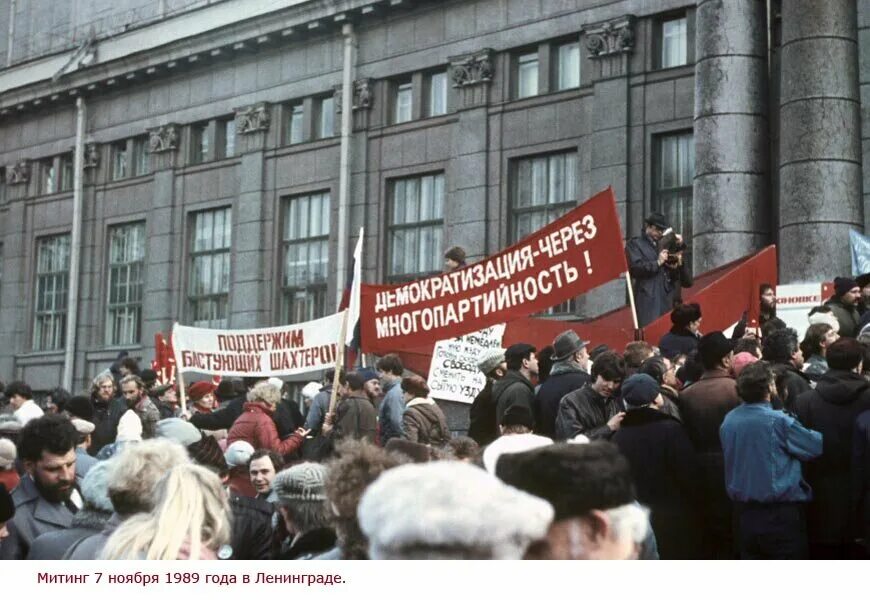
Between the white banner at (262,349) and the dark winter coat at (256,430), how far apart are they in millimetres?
1659

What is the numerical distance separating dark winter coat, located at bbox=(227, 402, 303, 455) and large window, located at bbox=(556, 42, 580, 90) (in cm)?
1210

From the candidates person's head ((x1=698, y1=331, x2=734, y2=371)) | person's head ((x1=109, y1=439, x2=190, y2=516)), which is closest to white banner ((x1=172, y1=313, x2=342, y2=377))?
person's head ((x1=698, y1=331, x2=734, y2=371))

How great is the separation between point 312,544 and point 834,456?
2.70 m

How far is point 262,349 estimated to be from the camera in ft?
40.9

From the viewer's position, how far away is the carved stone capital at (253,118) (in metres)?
25.1

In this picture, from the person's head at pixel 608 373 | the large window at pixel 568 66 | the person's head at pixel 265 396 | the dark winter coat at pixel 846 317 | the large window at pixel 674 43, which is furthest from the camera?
the large window at pixel 568 66

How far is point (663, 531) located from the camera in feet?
21.5

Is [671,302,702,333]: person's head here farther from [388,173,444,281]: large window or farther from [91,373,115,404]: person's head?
[388,173,444,281]: large window

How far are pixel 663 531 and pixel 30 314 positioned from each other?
2244 cm

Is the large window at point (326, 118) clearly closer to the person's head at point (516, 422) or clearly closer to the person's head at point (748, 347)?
the person's head at point (748, 347)

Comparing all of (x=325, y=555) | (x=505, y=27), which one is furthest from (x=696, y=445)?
(x=505, y=27)

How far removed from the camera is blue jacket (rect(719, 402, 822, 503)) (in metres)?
6.45

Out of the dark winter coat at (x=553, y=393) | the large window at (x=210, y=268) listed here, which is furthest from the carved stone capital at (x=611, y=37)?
the dark winter coat at (x=553, y=393)

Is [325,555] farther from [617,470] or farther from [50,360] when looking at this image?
[50,360]
